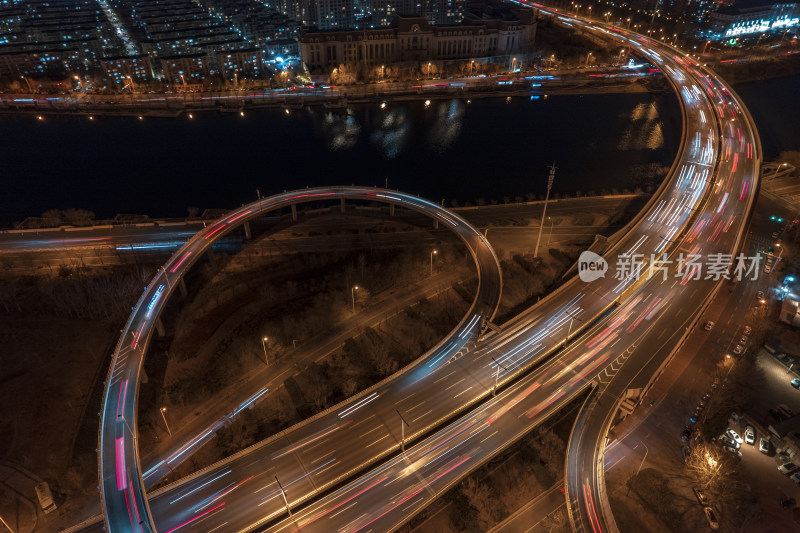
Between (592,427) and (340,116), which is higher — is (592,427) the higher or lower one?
the lower one

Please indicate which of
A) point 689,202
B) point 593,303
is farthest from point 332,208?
point 689,202

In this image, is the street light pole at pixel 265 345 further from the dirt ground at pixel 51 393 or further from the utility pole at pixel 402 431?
the utility pole at pixel 402 431

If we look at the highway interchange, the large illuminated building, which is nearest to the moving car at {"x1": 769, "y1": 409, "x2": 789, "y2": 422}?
the highway interchange

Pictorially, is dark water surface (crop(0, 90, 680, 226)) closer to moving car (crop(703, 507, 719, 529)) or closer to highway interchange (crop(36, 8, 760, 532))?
highway interchange (crop(36, 8, 760, 532))

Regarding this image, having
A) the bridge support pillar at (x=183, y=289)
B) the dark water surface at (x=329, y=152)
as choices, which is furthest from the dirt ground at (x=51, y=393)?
the dark water surface at (x=329, y=152)

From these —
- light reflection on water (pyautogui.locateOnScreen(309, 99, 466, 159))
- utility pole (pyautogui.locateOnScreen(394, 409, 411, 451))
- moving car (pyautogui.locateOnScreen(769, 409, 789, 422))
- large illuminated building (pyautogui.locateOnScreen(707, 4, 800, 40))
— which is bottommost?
moving car (pyautogui.locateOnScreen(769, 409, 789, 422))

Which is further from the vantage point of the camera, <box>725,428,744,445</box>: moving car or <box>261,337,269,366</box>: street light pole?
<box>261,337,269,366</box>: street light pole

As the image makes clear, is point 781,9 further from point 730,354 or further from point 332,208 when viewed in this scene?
point 332,208
